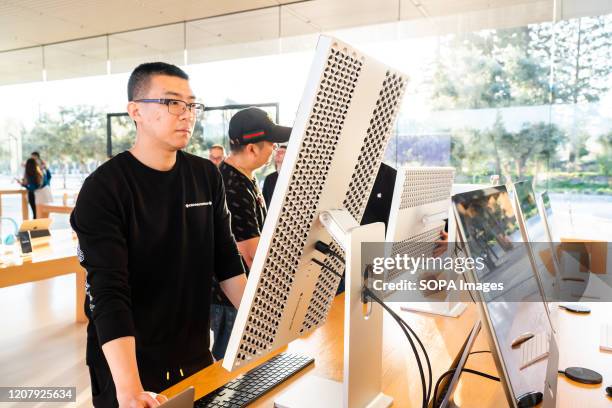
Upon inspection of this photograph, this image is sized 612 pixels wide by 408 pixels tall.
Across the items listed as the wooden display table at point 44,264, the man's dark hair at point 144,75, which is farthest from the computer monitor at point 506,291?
the wooden display table at point 44,264

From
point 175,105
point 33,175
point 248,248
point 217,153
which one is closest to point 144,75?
point 175,105

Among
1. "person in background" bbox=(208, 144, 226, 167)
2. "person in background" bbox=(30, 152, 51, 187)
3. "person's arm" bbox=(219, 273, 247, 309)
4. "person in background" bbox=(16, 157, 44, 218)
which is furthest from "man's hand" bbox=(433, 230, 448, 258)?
"person in background" bbox=(30, 152, 51, 187)

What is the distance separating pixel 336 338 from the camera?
4.37 feet

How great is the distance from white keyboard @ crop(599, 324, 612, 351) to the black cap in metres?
1.08

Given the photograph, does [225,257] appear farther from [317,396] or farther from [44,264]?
[44,264]

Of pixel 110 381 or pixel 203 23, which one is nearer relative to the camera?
pixel 110 381

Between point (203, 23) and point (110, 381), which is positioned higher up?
point (203, 23)

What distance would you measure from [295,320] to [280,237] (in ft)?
0.74

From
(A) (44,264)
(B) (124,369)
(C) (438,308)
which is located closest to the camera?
(B) (124,369)

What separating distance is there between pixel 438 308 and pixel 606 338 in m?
0.49

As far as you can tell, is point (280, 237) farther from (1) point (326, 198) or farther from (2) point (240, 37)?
(2) point (240, 37)

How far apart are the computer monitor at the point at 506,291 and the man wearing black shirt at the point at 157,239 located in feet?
2.51

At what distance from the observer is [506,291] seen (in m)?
0.72

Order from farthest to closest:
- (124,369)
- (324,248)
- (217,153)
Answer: (217,153)
(124,369)
(324,248)
